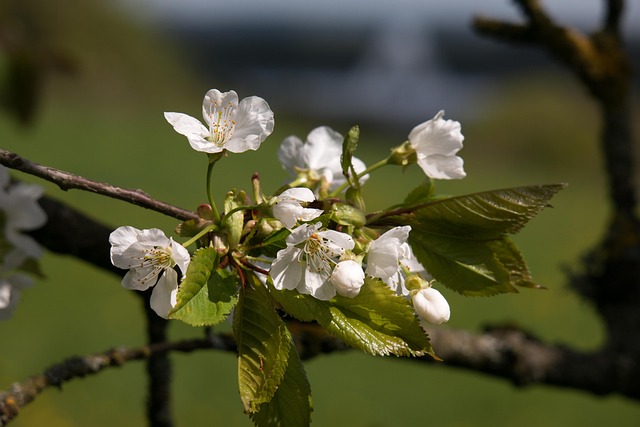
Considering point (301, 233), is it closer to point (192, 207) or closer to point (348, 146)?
point (348, 146)

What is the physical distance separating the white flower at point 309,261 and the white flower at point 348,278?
1 centimetres

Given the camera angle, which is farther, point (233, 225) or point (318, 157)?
point (318, 157)

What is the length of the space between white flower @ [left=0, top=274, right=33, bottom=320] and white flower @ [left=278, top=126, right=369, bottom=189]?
28 centimetres

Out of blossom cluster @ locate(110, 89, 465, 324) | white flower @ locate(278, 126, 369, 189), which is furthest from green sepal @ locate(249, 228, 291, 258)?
white flower @ locate(278, 126, 369, 189)

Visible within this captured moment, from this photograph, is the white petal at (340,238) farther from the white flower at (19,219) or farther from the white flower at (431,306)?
the white flower at (19,219)

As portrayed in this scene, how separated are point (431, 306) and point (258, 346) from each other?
0.40ft

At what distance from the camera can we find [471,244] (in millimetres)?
511

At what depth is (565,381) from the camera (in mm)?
993

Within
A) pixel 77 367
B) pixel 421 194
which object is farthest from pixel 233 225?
pixel 77 367

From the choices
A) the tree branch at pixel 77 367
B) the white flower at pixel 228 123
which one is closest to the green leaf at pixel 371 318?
the white flower at pixel 228 123

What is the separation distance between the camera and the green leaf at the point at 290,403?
1.61 feet

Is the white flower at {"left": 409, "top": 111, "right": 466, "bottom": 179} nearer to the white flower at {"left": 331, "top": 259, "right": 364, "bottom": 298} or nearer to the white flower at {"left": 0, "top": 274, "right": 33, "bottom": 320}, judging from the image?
the white flower at {"left": 331, "top": 259, "right": 364, "bottom": 298}

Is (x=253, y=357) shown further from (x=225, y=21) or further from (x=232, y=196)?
(x=225, y=21)

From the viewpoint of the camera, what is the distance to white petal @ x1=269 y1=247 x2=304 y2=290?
46cm
